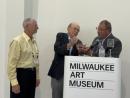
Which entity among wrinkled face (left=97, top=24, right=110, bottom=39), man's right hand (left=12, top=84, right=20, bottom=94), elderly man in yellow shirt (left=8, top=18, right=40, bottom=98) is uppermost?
wrinkled face (left=97, top=24, right=110, bottom=39)

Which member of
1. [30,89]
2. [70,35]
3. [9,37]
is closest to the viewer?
[30,89]

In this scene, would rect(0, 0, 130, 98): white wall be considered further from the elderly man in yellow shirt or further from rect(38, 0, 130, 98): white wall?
the elderly man in yellow shirt

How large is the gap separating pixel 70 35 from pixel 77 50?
25 cm

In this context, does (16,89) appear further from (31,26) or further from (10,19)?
(10,19)

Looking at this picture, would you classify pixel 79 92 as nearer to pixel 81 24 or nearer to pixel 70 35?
pixel 70 35

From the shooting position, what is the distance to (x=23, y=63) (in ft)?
12.4

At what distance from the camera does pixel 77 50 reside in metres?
4.06

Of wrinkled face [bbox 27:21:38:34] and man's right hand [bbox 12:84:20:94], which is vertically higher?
wrinkled face [bbox 27:21:38:34]

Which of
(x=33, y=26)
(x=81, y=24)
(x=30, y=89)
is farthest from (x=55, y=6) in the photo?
(x=30, y=89)

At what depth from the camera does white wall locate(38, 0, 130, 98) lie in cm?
470

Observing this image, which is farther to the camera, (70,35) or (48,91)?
(48,91)

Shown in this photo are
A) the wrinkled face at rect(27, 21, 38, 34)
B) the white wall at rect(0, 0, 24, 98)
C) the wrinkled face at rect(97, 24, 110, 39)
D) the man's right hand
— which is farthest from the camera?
the white wall at rect(0, 0, 24, 98)

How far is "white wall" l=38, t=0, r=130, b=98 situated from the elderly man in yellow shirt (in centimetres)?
99

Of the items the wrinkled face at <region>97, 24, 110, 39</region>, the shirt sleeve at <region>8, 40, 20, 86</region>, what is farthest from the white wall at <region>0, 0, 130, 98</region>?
the shirt sleeve at <region>8, 40, 20, 86</region>
